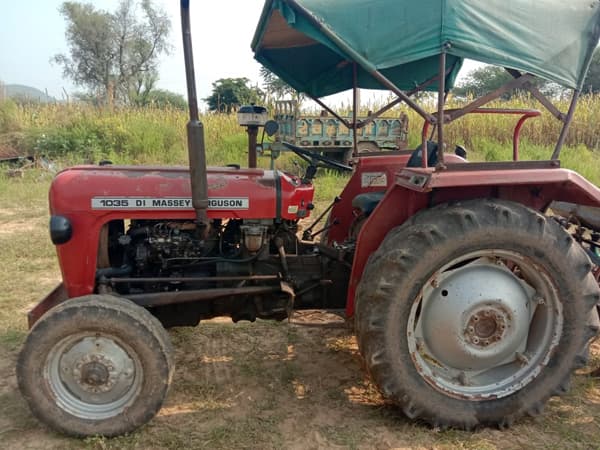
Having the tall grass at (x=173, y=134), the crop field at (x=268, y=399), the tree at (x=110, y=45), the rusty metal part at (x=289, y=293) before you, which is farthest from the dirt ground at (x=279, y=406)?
the tree at (x=110, y=45)

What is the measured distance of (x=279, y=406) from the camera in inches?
102

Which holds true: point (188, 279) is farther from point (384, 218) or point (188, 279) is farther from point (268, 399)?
point (384, 218)

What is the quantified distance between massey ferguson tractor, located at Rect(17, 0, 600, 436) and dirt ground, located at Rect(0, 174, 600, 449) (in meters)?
0.12

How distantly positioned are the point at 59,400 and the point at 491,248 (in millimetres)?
2175

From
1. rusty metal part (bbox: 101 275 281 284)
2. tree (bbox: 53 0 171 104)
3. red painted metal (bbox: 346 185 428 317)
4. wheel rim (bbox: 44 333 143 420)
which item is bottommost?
wheel rim (bbox: 44 333 143 420)

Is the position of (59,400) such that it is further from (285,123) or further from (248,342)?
(285,123)

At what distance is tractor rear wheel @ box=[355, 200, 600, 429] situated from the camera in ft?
7.31

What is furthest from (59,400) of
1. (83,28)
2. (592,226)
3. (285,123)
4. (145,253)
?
(83,28)

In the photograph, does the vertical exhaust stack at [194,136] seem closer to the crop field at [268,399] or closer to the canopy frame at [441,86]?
the canopy frame at [441,86]

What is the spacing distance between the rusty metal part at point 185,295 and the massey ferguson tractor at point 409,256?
0.04 feet

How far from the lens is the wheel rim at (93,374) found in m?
2.27

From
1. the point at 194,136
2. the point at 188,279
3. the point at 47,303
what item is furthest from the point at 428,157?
the point at 47,303

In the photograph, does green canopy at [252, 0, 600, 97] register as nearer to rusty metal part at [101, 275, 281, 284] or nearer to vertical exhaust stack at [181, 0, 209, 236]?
vertical exhaust stack at [181, 0, 209, 236]

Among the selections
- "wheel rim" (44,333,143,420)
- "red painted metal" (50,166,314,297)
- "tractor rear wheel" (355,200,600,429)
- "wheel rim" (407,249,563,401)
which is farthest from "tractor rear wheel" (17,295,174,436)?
"wheel rim" (407,249,563,401)
